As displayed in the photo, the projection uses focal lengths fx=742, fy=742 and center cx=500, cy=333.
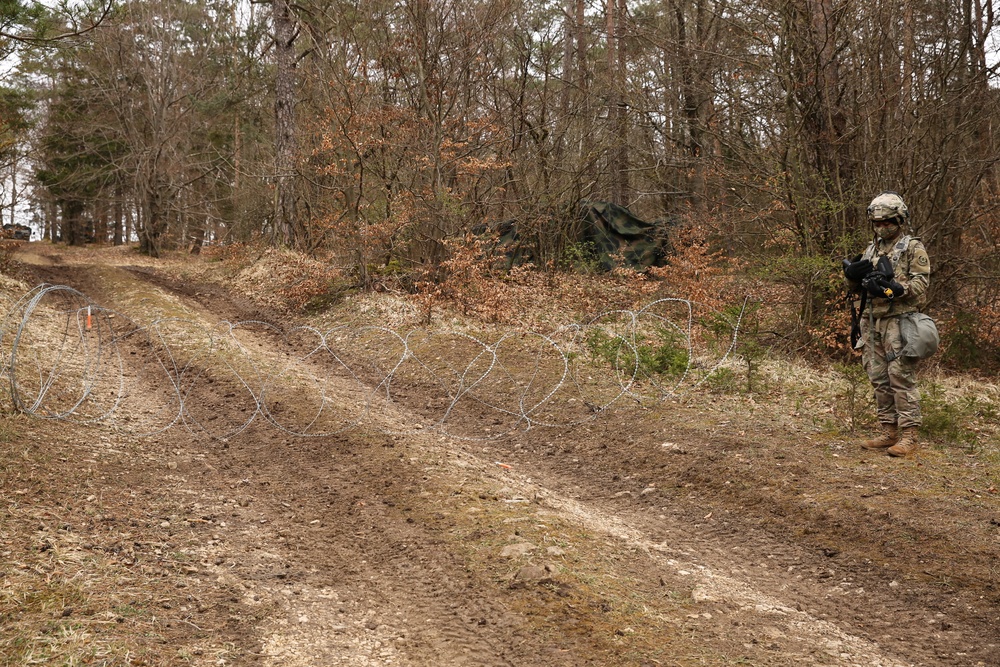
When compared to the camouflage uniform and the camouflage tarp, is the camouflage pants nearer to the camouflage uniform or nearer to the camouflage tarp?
the camouflage uniform

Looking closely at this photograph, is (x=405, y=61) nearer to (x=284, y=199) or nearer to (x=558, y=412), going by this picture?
(x=284, y=199)

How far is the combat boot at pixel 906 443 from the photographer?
261 inches

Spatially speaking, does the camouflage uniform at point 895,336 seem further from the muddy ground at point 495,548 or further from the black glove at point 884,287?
the muddy ground at point 495,548

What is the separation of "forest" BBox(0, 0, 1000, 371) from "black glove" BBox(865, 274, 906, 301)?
2.46m

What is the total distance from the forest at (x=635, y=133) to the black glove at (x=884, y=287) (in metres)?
2.46

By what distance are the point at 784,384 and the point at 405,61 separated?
9046 mm

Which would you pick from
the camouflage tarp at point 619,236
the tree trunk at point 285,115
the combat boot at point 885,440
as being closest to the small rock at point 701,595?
the combat boot at point 885,440

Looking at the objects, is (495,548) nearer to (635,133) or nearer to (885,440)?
(885,440)

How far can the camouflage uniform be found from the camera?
677 centimetres

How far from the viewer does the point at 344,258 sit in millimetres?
15836

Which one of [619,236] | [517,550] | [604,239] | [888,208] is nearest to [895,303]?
[888,208]

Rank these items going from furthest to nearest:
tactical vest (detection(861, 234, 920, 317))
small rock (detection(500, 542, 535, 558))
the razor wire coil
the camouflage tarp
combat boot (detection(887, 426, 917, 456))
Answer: the camouflage tarp → the razor wire coil → tactical vest (detection(861, 234, 920, 317)) → combat boot (detection(887, 426, 917, 456)) → small rock (detection(500, 542, 535, 558))

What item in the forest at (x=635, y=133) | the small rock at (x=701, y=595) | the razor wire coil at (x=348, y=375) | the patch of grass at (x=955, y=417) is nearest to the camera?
the small rock at (x=701, y=595)

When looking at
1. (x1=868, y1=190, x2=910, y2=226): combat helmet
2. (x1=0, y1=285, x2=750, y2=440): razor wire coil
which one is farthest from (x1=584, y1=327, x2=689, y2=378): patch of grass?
(x1=868, y1=190, x2=910, y2=226): combat helmet
